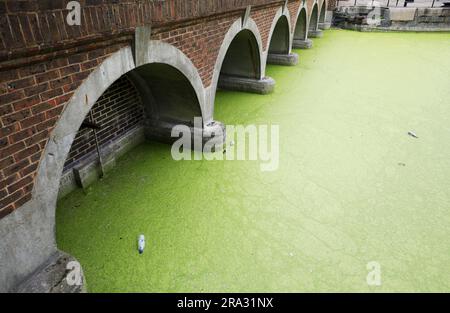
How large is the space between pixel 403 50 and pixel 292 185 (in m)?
11.7

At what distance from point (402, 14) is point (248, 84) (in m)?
13.5

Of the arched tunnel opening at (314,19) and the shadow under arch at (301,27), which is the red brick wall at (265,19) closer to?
the shadow under arch at (301,27)

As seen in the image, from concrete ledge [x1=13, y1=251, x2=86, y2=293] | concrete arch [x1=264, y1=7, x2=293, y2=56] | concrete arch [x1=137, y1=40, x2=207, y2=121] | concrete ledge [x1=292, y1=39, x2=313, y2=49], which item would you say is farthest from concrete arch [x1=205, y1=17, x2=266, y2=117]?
concrete ledge [x1=292, y1=39, x2=313, y2=49]

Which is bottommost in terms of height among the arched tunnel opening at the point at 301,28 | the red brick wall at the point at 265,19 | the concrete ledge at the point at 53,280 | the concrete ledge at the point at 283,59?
the concrete ledge at the point at 53,280

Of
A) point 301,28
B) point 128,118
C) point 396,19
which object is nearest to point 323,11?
point 396,19

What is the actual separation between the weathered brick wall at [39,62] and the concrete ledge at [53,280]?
76 centimetres

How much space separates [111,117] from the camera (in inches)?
214

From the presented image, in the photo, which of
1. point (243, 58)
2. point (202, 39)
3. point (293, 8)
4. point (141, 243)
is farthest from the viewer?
point (293, 8)

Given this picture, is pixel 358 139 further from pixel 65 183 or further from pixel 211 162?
pixel 65 183

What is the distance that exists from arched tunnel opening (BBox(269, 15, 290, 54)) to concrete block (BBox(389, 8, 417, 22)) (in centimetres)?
1013

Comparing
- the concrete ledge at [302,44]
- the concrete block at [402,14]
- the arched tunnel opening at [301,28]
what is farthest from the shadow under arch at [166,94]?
the concrete block at [402,14]

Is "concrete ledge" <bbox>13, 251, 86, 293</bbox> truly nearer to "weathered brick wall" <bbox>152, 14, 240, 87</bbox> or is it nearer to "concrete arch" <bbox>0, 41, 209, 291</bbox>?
"concrete arch" <bbox>0, 41, 209, 291</bbox>

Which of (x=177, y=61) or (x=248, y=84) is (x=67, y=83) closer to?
(x=177, y=61)

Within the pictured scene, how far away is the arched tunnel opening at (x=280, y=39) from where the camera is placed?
10.2 metres
